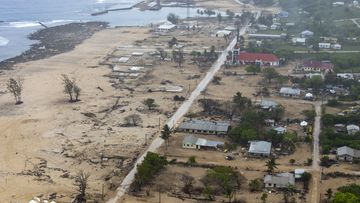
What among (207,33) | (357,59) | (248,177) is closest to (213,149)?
(248,177)

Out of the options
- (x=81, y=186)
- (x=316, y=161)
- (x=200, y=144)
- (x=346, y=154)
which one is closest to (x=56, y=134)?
(x=81, y=186)

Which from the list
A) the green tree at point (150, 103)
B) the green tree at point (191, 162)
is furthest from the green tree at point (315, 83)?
the green tree at point (191, 162)

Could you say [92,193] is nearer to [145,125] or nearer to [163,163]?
[163,163]

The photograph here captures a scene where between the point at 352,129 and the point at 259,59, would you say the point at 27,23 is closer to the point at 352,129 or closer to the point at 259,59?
the point at 259,59

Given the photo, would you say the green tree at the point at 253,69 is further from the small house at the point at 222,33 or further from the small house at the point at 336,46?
the small house at the point at 222,33

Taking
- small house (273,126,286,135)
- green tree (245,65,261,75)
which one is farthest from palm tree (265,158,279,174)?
green tree (245,65,261,75)
